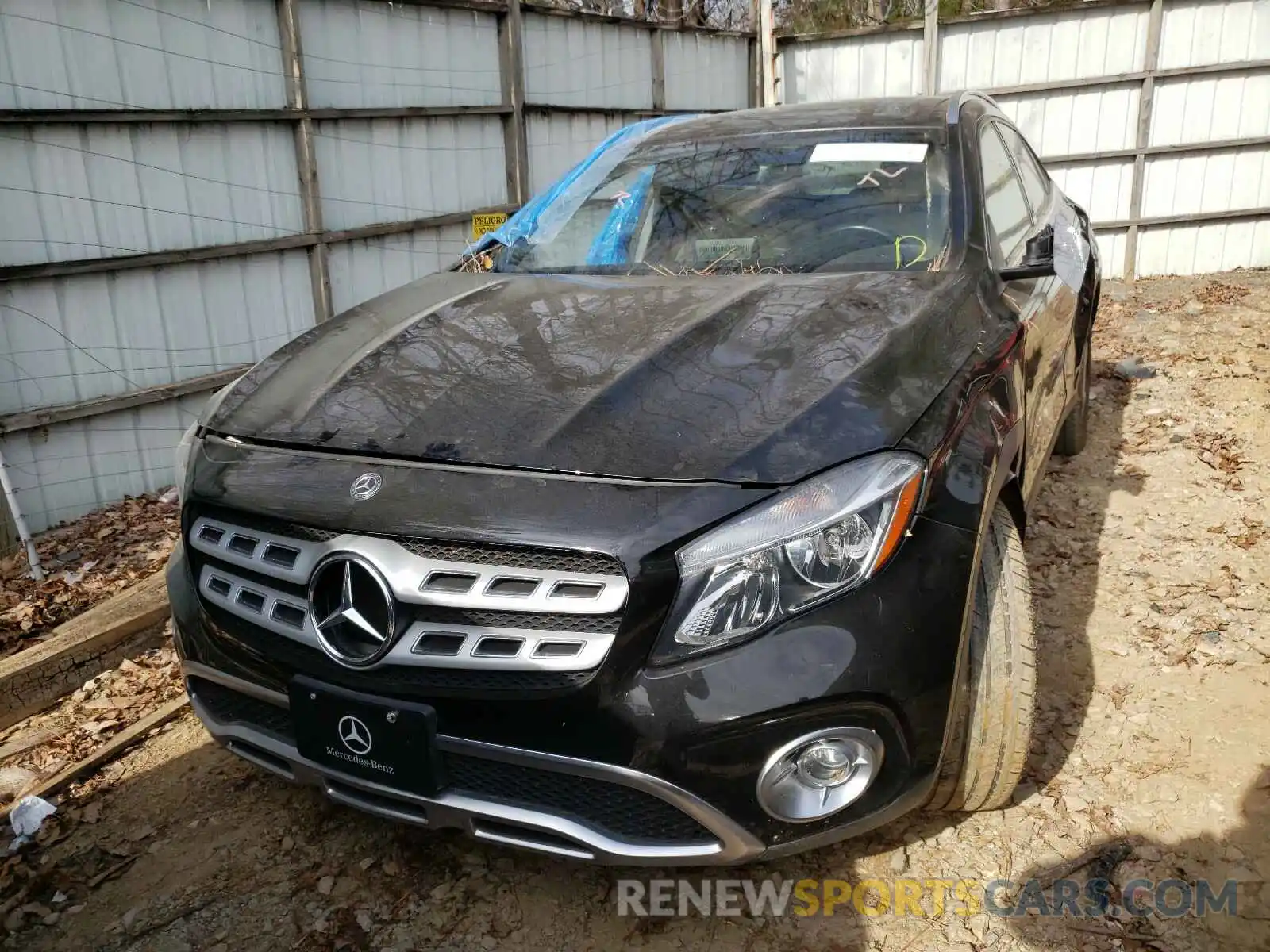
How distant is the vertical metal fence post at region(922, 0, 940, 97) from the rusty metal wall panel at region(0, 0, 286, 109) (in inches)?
260

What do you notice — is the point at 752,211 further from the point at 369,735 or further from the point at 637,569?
the point at 369,735

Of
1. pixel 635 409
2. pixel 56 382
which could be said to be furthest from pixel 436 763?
pixel 56 382

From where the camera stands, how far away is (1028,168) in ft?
12.8

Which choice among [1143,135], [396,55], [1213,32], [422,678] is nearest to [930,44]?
[1143,135]

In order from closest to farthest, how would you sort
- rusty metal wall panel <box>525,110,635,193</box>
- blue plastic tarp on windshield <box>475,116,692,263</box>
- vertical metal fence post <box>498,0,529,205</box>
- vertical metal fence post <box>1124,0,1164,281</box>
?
blue plastic tarp on windshield <box>475,116,692,263</box>
vertical metal fence post <box>498,0,529,205</box>
rusty metal wall panel <box>525,110,635,193</box>
vertical metal fence post <box>1124,0,1164,281</box>

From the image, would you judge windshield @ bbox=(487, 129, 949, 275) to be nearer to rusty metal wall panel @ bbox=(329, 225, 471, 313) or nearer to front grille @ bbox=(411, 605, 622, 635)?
front grille @ bbox=(411, 605, 622, 635)

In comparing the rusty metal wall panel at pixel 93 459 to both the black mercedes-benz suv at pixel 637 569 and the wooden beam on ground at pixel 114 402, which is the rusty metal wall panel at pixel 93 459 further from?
the black mercedes-benz suv at pixel 637 569

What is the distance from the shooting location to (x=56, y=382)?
4590mm

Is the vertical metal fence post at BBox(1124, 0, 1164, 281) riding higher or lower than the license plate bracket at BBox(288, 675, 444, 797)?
higher

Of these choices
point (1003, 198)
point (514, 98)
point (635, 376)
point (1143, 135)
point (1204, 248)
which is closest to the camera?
point (635, 376)

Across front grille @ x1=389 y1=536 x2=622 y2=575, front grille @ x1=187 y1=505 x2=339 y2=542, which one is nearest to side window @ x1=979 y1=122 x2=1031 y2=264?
front grille @ x1=389 y1=536 x2=622 y2=575

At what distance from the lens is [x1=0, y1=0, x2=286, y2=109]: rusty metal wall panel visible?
4.33 m

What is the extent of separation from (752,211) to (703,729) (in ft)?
6.07

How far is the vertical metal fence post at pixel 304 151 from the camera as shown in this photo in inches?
219
